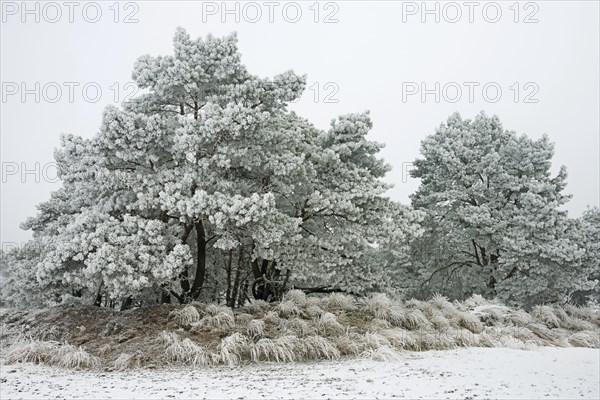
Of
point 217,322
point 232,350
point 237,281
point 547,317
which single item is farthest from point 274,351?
point 547,317

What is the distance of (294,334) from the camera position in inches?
356

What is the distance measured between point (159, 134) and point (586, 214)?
17.2 metres

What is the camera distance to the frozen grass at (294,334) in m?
8.05

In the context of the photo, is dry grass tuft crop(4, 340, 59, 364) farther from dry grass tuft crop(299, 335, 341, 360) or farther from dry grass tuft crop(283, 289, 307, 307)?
dry grass tuft crop(283, 289, 307, 307)

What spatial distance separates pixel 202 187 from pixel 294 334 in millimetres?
3499

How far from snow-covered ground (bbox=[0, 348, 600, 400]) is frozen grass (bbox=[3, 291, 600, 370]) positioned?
377 millimetres

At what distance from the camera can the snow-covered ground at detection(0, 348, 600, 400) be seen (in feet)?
20.4

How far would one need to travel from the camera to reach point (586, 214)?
19.2 metres

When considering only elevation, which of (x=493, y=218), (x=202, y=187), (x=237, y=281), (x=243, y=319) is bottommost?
(x=243, y=319)

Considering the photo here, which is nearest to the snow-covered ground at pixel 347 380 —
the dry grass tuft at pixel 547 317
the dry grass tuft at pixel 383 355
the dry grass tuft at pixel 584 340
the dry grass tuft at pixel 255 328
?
the dry grass tuft at pixel 383 355

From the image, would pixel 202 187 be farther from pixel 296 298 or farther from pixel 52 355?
pixel 52 355

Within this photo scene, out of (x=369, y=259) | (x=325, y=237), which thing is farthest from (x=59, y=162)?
(x=369, y=259)

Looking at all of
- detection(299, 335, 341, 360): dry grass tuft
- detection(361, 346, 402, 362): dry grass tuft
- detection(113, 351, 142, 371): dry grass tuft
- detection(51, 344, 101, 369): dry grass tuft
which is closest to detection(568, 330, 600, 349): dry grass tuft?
detection(361, 346, 402, 362): dry grass tuft

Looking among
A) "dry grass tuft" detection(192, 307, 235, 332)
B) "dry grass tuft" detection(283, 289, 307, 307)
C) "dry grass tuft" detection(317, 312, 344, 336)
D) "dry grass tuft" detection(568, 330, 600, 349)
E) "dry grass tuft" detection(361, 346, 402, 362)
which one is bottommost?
"dry grass tuft" detection(568, 330, 600, 349)
